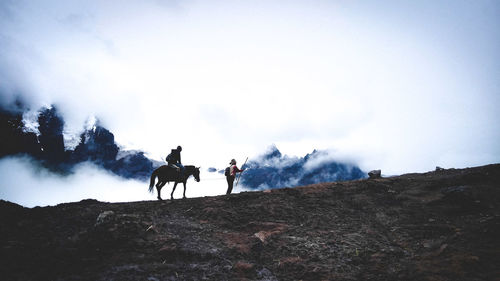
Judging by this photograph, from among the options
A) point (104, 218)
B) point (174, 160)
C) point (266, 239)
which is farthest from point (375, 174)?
point (104, 218)

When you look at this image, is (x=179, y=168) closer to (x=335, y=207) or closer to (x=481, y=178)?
(x=335, y=207)

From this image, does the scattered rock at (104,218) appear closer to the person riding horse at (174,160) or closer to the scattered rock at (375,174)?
the person riding horse at (174,160)

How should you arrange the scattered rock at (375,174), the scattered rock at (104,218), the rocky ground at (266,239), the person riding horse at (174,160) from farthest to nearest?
the scattered rock at (375,174) < the person riding horse at (174,160) < the scattered rock at (104,218) < the rocky ground at (266,239)

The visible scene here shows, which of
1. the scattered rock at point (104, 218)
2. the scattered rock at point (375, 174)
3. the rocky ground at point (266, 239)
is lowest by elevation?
the rocky ground at point (266, 239)

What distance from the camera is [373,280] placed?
629 centimetres

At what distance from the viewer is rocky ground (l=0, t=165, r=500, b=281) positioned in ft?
20.7

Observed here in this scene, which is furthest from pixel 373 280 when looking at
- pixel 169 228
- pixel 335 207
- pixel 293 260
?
pixel 169 228

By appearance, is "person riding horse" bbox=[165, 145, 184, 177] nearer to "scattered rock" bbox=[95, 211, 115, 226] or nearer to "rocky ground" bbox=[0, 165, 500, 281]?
"rocky ground" bbox=[0, 165, 500, 281]

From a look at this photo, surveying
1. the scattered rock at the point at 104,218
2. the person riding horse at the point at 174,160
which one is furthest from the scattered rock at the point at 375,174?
the scattered rock at the point at 104,218

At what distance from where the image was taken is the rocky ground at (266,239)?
6312 mm

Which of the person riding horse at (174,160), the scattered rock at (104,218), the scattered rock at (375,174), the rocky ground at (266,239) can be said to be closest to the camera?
the rocky ground at (266,239)

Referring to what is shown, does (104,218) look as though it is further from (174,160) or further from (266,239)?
(174,160)

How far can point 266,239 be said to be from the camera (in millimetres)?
8508

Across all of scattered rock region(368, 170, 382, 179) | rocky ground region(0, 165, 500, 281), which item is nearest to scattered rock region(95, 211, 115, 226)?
rocky ground region(0, 165, 500, 281)
